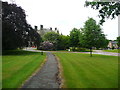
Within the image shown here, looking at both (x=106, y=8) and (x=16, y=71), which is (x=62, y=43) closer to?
(x=16, y=71)

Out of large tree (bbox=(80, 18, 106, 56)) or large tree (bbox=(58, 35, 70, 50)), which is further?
large tree (bbox=(58, 35, 70, 50))

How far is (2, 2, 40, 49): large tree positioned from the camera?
101 ft

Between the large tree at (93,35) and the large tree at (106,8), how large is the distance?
786 inches

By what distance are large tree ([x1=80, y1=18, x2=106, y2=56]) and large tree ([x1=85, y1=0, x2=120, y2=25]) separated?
20.0 meters

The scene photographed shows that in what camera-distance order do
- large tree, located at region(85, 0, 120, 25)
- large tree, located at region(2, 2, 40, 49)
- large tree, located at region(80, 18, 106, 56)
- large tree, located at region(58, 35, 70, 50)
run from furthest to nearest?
large tree, located at region(58, 35, 70, 50) → large tree, located at region(2, 2, 40, 49) → large tree, located at region(80, 18, 106, 56) → large tree, located at region(85, 0, 120, 25)

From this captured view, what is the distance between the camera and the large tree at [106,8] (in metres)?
7.39

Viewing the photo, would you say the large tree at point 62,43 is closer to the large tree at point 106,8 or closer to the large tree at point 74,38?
the large tree at point 74,38

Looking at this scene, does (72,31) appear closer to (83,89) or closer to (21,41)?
(21,41)

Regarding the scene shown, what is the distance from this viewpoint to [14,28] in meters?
32.5

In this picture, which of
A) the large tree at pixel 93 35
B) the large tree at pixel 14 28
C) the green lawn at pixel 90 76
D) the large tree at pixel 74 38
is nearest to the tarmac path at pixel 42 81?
the green lawn at pixel 90 76

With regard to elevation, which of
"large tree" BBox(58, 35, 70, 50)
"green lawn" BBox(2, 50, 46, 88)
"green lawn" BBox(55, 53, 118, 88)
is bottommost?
"green lawn" BBox(55, 53, 118, 88)

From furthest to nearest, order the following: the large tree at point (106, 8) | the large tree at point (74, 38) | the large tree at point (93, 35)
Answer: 1. the large tree at point (74, 38)
2. the large tree at point (93, 35)
3. the large tree at point (106, 8)

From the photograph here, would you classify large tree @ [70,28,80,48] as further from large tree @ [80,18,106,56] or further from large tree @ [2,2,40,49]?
large tree @ [80,18,106,56]

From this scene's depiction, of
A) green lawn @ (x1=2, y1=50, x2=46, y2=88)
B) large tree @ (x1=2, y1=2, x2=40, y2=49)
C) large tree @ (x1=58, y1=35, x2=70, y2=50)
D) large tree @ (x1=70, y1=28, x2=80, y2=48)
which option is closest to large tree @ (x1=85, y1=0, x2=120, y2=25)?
green lawn @ (x1=2, y1=50, x2=46, y2=88)
